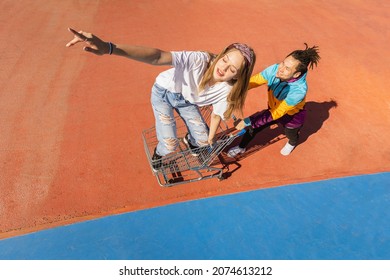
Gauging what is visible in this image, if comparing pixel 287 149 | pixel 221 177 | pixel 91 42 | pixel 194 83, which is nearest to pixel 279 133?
pixel 287 149

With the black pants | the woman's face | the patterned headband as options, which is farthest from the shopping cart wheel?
the patterned headband

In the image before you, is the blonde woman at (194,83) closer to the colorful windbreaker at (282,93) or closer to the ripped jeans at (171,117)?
the ripped jeans at (171,117)

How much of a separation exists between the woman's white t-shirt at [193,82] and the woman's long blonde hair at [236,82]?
0.19 feet

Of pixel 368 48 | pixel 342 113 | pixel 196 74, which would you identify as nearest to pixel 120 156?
pixel 196 74

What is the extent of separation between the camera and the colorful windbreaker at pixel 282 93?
3869mm

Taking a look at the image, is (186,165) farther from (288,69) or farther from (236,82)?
(288,69)

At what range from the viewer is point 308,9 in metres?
8.62

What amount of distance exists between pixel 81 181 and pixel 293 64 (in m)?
3.19

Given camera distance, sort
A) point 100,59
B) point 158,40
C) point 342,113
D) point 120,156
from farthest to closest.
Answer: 1. point 158,40
2. point 100,59
3. point 342,113
4. point 120,156

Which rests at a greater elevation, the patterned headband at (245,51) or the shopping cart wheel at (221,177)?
the patterned headband at (245,51)

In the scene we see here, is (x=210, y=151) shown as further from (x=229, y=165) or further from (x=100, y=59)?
(x=100, y=59)

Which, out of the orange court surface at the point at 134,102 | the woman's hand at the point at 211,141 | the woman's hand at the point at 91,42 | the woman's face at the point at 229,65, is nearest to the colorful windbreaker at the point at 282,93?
the woman's hand at the point at 211,141

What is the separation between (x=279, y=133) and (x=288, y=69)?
1731 millimetres

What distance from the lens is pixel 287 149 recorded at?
4820 mm
